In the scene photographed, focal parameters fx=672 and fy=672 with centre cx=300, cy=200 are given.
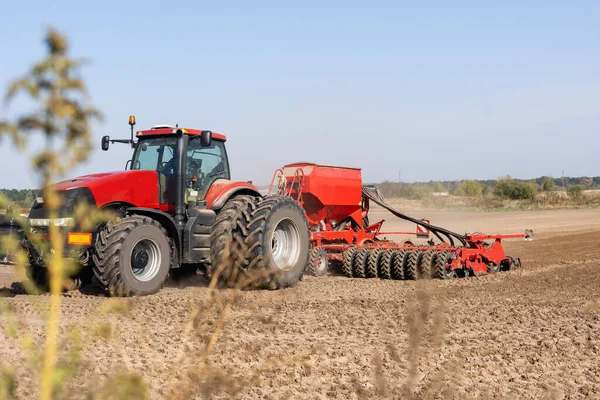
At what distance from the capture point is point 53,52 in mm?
1364

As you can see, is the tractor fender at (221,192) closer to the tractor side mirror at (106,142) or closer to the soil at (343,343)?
the soil at (343,343)

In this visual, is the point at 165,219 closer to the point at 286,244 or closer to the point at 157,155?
the point at 157,155

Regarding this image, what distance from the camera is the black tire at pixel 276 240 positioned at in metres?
8.94

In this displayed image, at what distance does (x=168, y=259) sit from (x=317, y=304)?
1995 millimetres

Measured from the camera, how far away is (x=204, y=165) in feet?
31.1

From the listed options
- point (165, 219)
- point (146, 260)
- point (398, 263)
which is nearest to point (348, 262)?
point (398, 263)

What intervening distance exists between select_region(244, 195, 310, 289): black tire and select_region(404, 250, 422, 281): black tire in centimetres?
211

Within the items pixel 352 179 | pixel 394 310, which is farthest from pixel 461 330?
pixel 352 179

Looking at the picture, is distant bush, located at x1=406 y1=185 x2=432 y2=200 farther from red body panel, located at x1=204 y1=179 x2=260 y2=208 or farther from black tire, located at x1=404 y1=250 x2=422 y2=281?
red body panel, located at x1=204 y1=179 x2=260 y2=208

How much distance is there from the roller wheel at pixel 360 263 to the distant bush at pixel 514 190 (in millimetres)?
51189

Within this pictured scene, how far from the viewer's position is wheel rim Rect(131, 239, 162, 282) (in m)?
8.24

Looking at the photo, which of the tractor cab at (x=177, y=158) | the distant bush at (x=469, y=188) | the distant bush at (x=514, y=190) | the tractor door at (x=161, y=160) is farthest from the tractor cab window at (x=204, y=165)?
the distant bush at (x=469, y=188)

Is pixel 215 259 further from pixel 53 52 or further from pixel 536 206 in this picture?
pixel 536 206

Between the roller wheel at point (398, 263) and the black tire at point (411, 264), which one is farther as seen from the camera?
the roller wheel at point (398, 263)
